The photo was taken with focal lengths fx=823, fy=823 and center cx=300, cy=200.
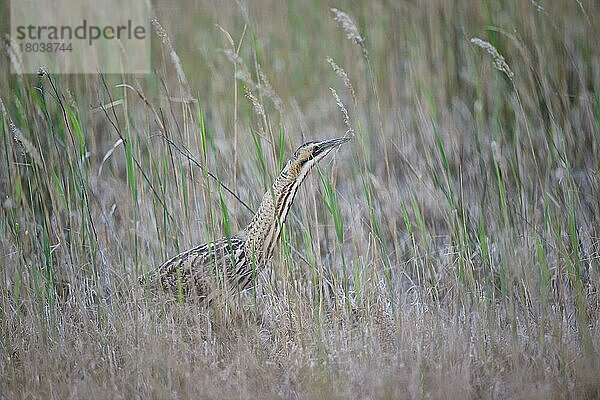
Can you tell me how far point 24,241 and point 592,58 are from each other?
2.52 meters

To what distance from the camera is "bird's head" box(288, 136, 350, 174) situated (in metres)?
2.96

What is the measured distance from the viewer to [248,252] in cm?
298

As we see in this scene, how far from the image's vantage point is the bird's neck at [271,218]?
2965 mm

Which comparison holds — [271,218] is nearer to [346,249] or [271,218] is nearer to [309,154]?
[309,154]

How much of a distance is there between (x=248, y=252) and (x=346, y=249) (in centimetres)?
80

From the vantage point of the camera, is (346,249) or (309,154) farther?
(346,249)

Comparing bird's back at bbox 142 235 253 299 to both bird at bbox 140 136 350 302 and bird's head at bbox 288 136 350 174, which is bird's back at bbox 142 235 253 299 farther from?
bird's head at bbox 288 136 350 174

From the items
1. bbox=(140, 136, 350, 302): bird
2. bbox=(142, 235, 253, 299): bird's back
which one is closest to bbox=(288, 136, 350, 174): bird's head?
bbox=(140, 136, 350, 302): bird

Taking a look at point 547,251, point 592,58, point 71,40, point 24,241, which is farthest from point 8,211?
point 592,58

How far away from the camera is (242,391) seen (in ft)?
8.60

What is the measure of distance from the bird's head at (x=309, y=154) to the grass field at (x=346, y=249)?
0.22 feet

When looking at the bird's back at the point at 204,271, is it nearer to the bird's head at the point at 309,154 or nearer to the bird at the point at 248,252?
the bird at the point at 248,252

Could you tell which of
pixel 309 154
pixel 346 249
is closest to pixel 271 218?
pixel 309 154

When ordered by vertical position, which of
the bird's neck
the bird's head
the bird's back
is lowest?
the bird's back
